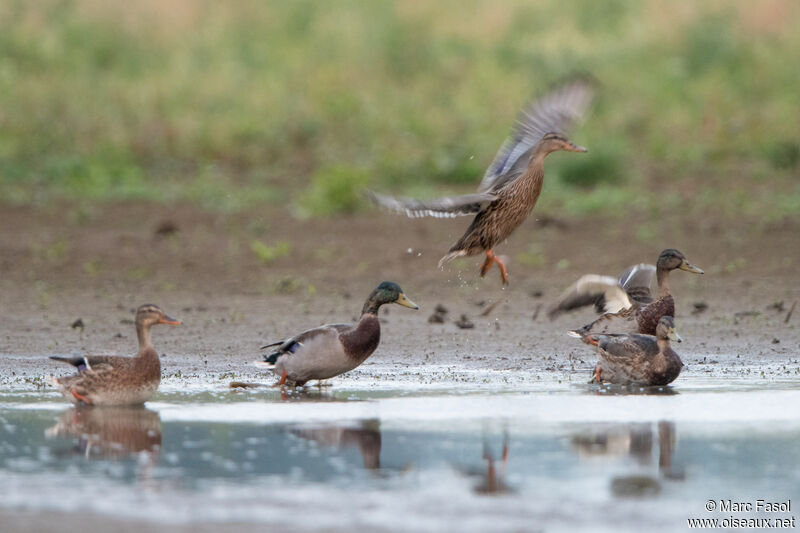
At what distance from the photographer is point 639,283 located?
11062mm

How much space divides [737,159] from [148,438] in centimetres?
1212

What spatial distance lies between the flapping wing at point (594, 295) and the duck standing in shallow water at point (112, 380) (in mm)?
3055

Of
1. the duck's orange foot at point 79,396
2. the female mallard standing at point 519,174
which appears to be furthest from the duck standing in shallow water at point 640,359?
the duck's orange foot at point 79,396

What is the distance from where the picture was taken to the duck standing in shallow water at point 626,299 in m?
10.1

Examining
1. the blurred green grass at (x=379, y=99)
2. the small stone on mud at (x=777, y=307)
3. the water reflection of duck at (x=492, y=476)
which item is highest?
the blurred green grass at (x=379, y=99)

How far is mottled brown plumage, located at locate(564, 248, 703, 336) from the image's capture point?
1004cm

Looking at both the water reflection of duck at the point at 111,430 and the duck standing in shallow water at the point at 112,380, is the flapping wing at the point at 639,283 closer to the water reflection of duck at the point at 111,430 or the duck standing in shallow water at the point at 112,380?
the duck standing in shallow water at the point at 112,380

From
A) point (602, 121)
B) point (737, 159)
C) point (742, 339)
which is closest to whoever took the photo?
point (742, 339)

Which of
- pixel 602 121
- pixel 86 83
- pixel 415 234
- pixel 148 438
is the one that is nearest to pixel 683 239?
pixel 415 234

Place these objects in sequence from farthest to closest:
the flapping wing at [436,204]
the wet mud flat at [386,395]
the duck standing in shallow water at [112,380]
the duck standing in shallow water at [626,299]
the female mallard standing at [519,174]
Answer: the duck standing in shallow water at [626,299] → the female mallard standing at [519,174] → the duck standing in shallow water at [112,380] → the flapping wing at [436,204] → the wet mud flat at [386,395]

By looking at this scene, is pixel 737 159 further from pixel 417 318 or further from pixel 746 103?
pixel 417 318

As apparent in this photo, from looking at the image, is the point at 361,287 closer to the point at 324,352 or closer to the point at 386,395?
the point at 324,352

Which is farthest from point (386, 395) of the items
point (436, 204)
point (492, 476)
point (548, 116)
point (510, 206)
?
point (548, 116)

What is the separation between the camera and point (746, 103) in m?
20.0
